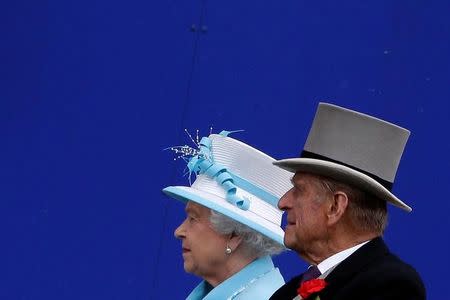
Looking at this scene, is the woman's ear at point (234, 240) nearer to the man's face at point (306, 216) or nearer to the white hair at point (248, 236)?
the white hair at point (248, 236)

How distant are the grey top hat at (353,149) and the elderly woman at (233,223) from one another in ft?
2.60

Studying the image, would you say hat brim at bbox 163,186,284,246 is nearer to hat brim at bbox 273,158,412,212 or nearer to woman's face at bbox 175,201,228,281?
woman's face at bbox 175,201,228,281

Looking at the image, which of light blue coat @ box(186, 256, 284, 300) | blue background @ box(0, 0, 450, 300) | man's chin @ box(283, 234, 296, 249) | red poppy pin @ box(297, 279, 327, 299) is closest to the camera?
red poppy pin @ box(297, 279, 327, 299)

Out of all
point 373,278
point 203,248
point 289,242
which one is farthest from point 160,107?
point 373,278

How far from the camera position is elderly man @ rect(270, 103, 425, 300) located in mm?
3258

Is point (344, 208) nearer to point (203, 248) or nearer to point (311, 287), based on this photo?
point (311, 287)

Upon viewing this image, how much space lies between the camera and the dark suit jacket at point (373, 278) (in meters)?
3.18

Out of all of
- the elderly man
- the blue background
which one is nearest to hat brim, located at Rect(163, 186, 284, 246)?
the elderly man

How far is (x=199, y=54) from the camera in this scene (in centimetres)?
548

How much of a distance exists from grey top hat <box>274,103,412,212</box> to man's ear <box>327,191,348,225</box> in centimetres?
4

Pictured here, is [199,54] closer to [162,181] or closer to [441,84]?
[162,181]

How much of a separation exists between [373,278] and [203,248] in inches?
44.5

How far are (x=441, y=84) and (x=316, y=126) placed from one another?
2.14m

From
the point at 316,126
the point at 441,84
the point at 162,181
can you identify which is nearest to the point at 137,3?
the point at 162,181
